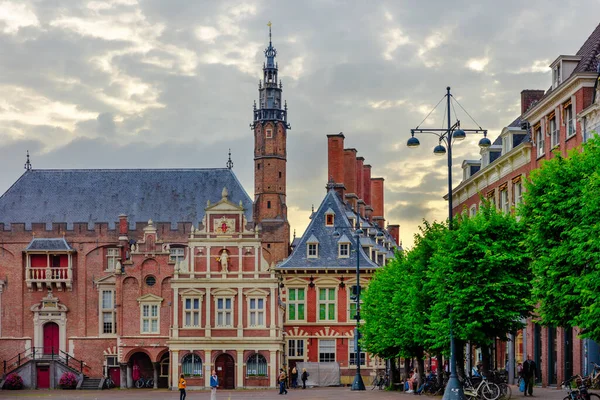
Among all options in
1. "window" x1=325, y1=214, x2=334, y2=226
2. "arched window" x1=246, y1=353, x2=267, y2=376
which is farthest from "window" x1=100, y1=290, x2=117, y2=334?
"window" x1=325, y1=214, x2=334, y2=226

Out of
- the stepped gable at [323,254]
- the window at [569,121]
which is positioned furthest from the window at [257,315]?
the window at [569,121]

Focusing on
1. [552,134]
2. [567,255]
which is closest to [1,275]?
[552,134]

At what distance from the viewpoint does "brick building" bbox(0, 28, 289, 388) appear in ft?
279

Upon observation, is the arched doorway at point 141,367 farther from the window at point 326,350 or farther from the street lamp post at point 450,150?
the street lamp post at point 450,150

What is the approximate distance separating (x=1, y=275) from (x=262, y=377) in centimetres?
2688

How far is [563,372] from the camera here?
54.0 m

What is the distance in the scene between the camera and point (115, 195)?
103688mm

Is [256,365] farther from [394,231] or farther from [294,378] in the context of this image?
[394,231]

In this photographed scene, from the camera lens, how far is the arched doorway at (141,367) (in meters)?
91.4

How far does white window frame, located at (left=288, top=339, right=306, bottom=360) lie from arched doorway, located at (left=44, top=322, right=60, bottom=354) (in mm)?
20119

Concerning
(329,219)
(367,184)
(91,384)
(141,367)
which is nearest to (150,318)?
(141,367)

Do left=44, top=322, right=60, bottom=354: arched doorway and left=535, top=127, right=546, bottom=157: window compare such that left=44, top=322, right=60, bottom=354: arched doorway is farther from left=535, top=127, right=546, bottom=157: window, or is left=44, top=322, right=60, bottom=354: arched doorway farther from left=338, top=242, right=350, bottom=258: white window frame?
left=535, top=127, right=546, bottom=157: window

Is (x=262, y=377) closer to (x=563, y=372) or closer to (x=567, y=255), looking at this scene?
(x=563, y=372)

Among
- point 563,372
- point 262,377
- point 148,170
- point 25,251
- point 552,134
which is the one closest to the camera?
point 563,372
